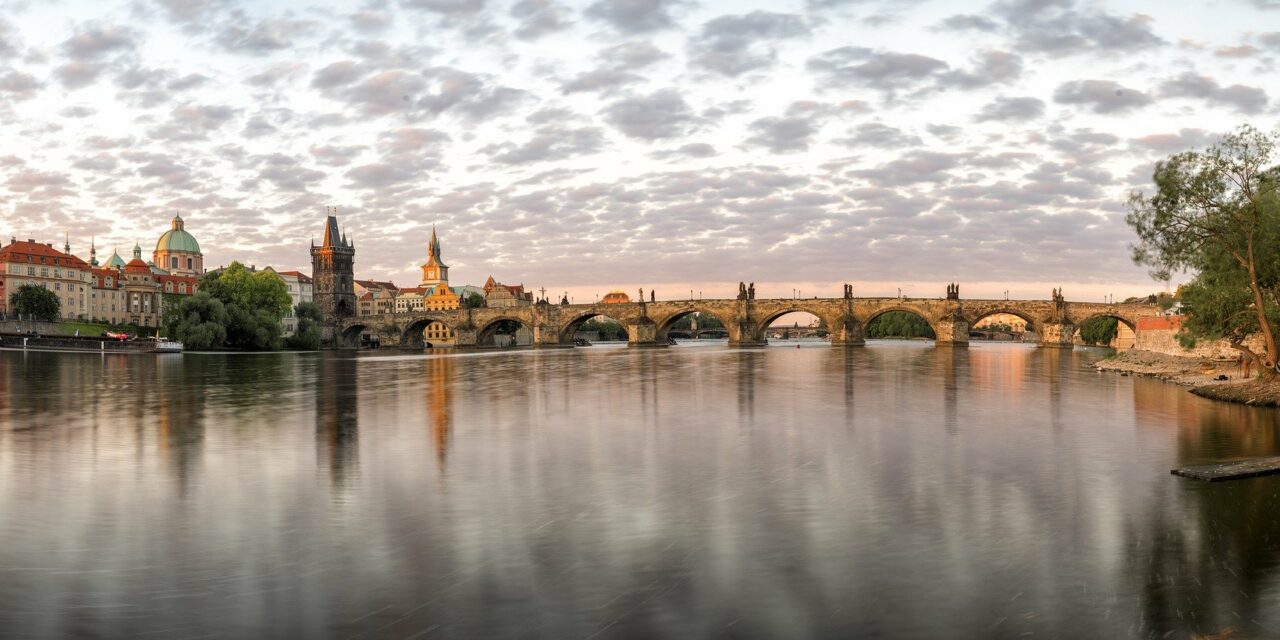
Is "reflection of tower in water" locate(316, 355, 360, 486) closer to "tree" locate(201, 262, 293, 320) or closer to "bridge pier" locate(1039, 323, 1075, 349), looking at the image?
→ "tree" locate(201, 262, 293, 320)

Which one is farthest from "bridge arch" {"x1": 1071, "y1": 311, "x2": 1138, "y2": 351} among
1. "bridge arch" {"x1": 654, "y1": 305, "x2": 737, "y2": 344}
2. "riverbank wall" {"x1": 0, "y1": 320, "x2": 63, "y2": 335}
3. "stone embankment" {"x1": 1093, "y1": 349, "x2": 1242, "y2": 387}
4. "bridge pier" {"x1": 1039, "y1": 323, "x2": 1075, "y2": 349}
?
"riverbank wall" {"x1": 0, "y1": 320, "x2": 63, "y2": 335}

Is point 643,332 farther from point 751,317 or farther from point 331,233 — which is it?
point 331,233

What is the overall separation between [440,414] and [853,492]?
49.3 ft

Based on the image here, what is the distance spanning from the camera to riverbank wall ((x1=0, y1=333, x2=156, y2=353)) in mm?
81062

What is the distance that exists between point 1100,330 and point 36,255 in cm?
12807

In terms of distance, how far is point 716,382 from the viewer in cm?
3881

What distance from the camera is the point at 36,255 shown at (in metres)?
106

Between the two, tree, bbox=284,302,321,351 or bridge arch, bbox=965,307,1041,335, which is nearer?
bridge arch, bbox=965,307,1041,335

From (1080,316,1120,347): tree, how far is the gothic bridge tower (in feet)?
377

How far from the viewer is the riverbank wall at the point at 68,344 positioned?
81.1 metres

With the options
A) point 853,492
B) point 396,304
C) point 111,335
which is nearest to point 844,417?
point 853,492

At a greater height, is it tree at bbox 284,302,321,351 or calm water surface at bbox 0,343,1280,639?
tree at bbox 284,302,321,351

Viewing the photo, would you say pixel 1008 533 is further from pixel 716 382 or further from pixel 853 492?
pixel 716 382

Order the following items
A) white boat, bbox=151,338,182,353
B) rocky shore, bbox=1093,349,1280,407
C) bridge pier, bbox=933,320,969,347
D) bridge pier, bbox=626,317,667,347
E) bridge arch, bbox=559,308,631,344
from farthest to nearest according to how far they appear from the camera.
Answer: bridge arch, bbox=559,308,631,344
bridge pier, bbox=626,317,667,347
bridge pier, bbox=933,320,969,347
white boat, bbox=151,338,182,353
rocky shore, bbox=1093,349,1280,407
